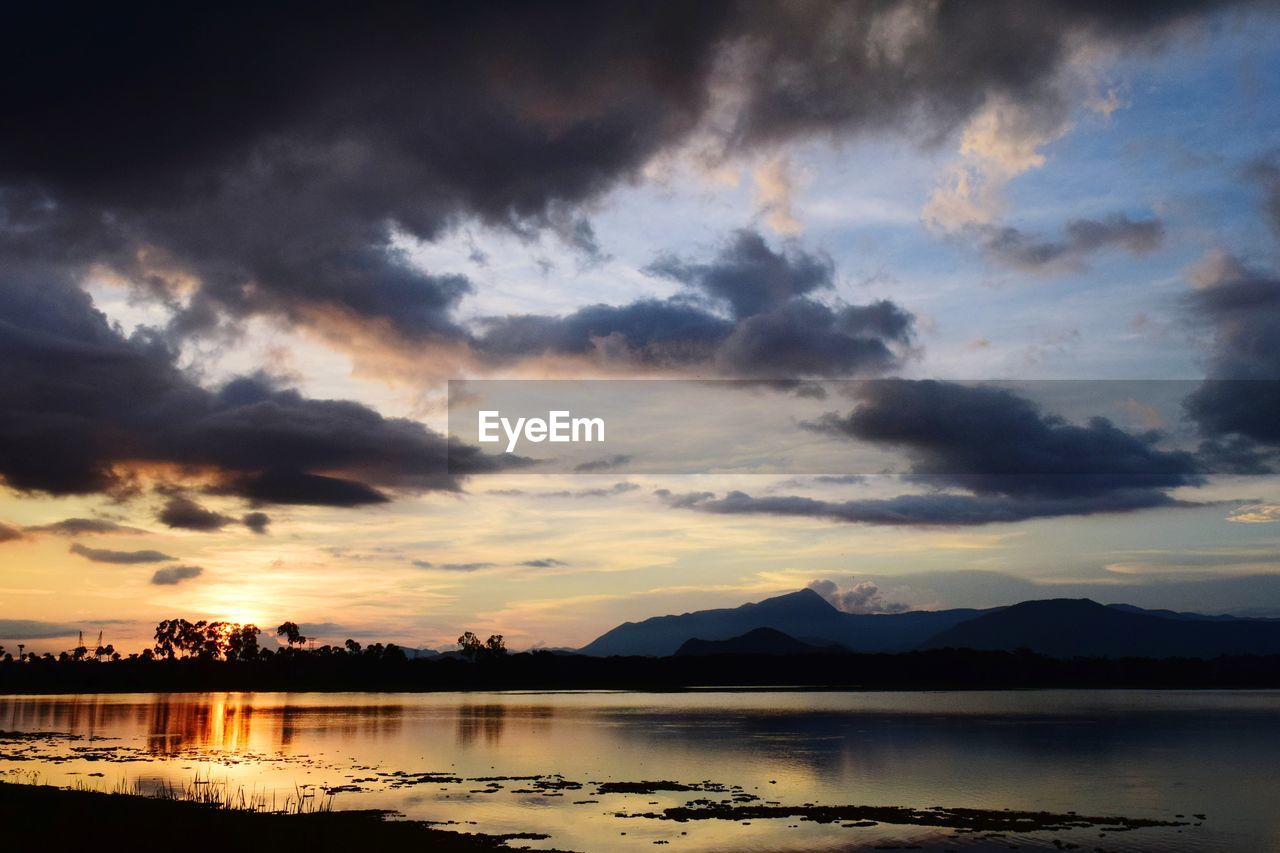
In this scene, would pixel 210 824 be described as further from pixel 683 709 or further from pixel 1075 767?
pixel 683 709

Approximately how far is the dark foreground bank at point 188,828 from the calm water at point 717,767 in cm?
583

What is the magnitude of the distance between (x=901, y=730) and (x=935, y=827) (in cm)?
7935

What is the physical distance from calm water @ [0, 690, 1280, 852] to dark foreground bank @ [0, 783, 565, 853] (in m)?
5.83

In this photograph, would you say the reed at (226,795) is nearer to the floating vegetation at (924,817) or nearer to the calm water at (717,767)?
the calm water at (717,767)

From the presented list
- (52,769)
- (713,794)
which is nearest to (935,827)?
(713,794)

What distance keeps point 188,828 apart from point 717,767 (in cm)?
5045

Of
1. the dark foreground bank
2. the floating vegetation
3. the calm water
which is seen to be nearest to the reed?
the calm water

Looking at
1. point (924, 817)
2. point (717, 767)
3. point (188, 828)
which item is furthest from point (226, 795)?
point (924, 817)

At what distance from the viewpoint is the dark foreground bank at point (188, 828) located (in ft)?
135

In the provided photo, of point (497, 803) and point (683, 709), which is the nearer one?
point (497, 803)

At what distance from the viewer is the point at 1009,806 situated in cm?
6312

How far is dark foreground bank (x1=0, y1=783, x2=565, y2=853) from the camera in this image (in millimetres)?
41062

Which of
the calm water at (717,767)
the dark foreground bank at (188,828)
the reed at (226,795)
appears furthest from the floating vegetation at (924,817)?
the reed at (226,795)

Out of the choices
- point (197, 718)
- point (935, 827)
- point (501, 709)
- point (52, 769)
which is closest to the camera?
point (935, 827)
